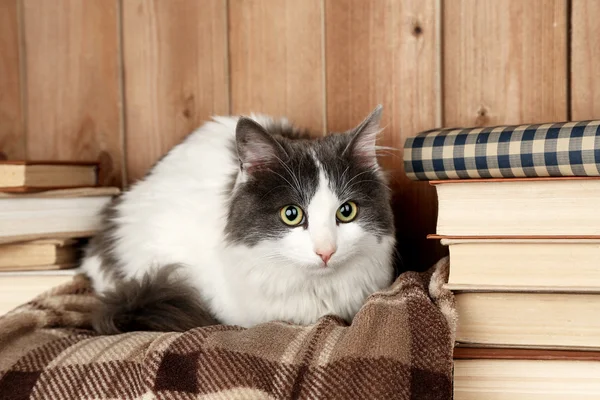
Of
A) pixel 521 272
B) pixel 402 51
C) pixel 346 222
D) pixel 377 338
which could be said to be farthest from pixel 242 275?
pixel 402 51

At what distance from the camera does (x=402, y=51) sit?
1.44m

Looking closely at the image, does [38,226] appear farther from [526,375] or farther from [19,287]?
[526,375]

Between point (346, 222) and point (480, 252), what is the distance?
9.7 inches

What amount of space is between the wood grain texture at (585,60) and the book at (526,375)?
2.01 ft

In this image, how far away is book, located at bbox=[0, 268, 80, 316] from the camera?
127 centimetres

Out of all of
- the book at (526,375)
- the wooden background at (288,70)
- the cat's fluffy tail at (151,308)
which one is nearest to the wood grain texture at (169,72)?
the wooden background at (288,70)

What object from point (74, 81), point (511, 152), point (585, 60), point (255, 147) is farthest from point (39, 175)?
point (585, 60)

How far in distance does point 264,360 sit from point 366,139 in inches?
19.7

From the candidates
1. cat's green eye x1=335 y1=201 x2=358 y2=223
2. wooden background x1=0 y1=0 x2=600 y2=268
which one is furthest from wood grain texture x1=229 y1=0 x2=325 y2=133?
cat's green eye x1=335 y1=201 x2=358 y2=223

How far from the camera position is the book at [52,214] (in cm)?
129

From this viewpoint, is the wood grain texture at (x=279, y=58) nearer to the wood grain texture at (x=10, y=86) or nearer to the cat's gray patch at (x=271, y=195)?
the cat's gray patch at (x=271, y=195)

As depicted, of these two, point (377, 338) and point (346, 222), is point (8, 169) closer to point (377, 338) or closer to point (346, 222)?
point (346, 222)

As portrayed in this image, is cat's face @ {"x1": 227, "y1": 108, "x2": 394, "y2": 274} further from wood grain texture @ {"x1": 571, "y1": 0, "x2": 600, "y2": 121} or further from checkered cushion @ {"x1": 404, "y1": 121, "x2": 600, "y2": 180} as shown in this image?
wood grain texture @ {"x1": 571, "y1": 0, "x2": 600, "y2": 121}

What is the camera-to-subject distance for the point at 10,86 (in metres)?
1.64
